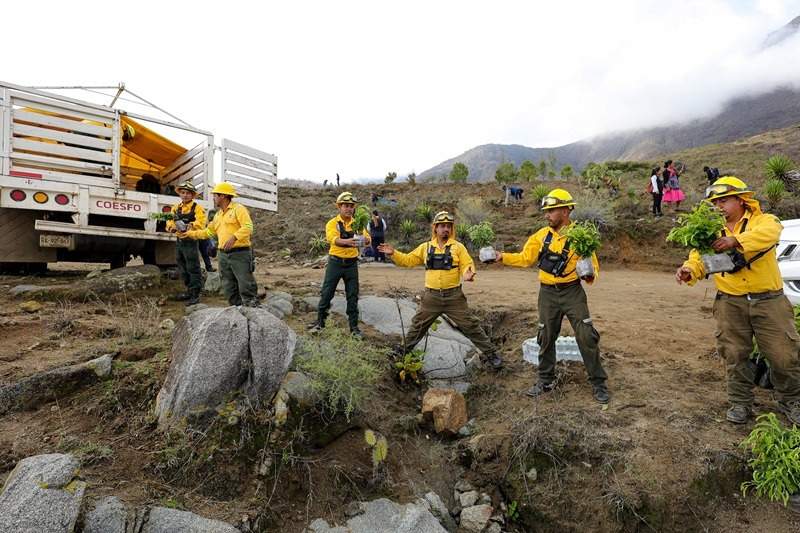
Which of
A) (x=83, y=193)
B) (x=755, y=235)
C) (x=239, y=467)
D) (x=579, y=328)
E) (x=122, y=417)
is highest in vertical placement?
(x=83, y=193)

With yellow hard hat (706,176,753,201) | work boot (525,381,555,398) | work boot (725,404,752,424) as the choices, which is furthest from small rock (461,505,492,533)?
yellow hard hat (706,176,753,201)

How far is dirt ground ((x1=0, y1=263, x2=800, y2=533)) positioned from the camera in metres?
2.77

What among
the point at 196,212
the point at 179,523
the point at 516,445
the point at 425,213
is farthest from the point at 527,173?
the point at 179,523

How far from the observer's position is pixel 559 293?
422 centimetres

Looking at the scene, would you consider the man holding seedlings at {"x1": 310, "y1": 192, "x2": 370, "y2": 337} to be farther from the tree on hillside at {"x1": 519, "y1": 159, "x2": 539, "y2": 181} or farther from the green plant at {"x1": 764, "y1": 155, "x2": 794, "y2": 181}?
the tree on hillside at {"x1": 519, "y1": 159, "x2": 539, "y2": 181}

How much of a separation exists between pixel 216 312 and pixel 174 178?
5.61 meters

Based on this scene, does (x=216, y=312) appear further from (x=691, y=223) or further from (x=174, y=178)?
(x=174, y=178)

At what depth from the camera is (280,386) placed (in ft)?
10.9

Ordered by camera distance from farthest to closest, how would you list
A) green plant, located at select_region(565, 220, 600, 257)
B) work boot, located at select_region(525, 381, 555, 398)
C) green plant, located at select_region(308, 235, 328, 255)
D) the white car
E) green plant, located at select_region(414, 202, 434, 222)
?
green plant, located at select_region(414, 202, 434, 222) < green plant, located at select_region(308, 235, 328, 255) < the white car < work boot, located at select_region(525, 381, 555, 398) < green plant, located at select_region(565, 220, 600, 257)

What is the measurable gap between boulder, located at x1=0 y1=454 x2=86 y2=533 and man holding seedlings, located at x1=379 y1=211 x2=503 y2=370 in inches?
129

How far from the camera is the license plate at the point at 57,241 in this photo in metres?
5.68

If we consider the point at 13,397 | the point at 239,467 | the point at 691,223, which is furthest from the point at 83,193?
the point at 691,223

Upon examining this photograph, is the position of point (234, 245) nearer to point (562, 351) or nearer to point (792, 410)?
point (562, 351)

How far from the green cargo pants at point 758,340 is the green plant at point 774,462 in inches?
14.5
